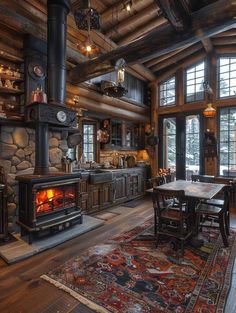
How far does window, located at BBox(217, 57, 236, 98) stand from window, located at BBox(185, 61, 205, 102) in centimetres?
45

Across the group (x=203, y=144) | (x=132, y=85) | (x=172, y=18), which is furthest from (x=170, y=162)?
(x=172, y=18)

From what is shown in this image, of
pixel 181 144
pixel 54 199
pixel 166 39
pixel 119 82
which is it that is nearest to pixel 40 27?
pixel 119 82

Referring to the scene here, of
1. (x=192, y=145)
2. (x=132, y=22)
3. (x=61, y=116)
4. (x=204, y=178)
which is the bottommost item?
(x=204, y=178)

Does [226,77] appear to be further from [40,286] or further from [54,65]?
[40,286]

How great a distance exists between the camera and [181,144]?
627 cm

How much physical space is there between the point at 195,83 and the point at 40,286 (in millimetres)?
6114

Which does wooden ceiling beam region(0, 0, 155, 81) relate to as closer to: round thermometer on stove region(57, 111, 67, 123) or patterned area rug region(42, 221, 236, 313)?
round thermometer on stove region(57, 111, 67, 123)

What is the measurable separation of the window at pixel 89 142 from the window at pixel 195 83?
309cm

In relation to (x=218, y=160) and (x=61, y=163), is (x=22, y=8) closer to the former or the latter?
(x=61, y=163)

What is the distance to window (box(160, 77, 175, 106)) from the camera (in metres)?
6.54

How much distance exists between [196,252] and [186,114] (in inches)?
171

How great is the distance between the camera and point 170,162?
6.68 metres

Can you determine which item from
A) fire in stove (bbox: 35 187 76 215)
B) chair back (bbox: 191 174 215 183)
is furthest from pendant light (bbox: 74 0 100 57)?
chair back (bbox: 191 174 215 183)

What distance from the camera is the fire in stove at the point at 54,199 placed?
10.1 feet
